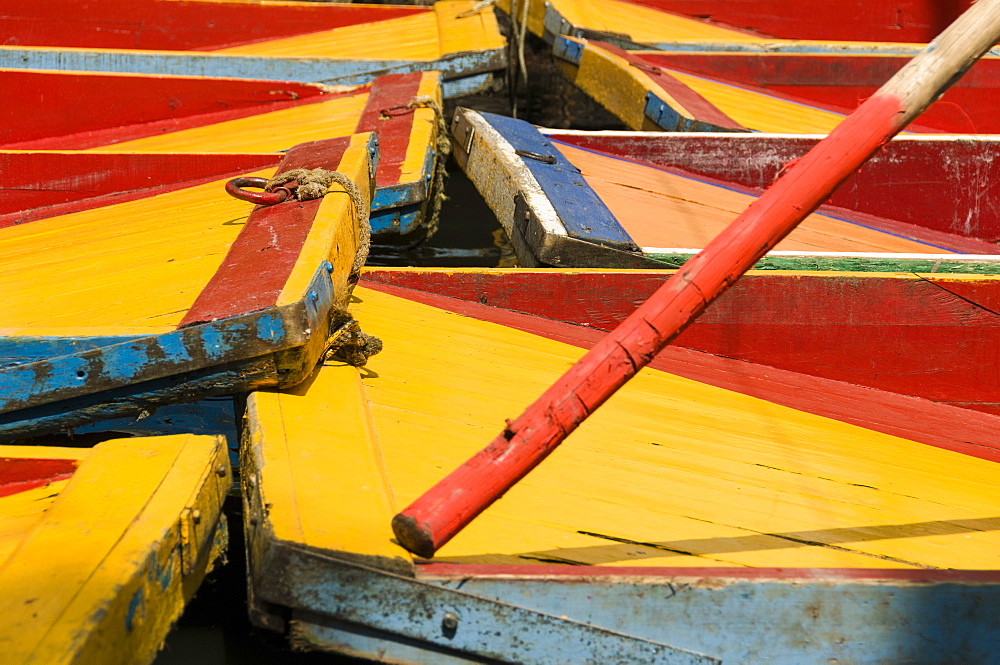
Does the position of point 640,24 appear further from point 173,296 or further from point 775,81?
point 173,296

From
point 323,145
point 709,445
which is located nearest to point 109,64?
point 323,145

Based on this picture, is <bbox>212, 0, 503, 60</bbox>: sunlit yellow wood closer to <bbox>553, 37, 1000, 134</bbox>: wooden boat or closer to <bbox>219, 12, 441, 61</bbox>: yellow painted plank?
<bbox>219, 12, 441, 61</bbox>: yellow painted plank

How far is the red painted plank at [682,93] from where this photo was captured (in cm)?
414

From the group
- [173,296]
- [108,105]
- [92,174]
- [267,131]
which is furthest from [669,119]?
[173,296]

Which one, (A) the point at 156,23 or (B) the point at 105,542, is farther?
(A) the point at 156,23

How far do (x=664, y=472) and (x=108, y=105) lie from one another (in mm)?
3539

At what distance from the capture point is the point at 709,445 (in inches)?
82.7

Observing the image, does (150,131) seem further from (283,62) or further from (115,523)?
(115,523)

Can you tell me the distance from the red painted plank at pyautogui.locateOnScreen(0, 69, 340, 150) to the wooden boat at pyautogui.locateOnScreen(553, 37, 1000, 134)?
1478 millimetres

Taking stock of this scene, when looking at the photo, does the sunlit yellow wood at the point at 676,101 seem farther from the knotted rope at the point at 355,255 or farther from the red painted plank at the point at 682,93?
the knotted rope at the point at 355,255

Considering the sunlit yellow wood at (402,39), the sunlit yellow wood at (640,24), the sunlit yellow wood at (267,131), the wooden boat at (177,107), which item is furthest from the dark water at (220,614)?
the sunlit yellow wood at (640,24)

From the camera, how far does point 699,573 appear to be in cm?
147

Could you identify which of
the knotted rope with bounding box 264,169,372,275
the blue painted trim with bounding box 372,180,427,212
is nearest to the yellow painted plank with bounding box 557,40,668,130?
the blue painted trim with bounding box 372,180,427,212

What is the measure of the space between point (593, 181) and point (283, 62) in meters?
1.98
